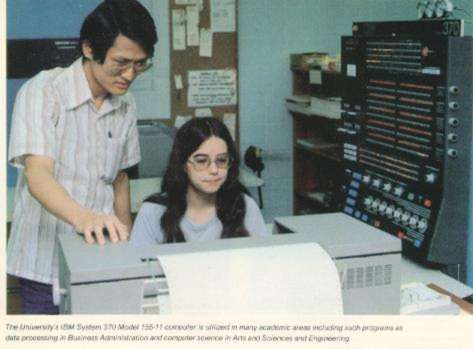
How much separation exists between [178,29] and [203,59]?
7.4 inches

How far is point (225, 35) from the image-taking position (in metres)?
3.23

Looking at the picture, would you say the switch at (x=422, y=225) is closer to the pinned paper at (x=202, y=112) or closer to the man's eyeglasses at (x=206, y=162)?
the man's eyeglasses at (x=206, y=162)

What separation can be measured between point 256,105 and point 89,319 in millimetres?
2555

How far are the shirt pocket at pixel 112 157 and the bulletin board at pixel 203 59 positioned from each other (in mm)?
1808

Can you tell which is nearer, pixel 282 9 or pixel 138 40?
pixel 138 40

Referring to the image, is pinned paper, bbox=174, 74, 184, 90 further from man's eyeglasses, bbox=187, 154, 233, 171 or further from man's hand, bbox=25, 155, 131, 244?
man's hand, bbox=25, 155, 131, 244

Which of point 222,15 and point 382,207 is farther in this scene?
point 222,15

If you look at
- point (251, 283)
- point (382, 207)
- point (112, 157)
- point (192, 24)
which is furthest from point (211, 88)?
point (251, 283)

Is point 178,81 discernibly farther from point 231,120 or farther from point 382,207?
point 382,207

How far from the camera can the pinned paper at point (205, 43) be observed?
3189 millimetres

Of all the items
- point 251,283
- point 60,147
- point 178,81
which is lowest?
point 251,283

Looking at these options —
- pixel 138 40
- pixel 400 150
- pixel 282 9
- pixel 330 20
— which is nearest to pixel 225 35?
pixel 282 9

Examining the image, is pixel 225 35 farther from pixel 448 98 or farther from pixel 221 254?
pixel 221 254

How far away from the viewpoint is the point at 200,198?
1.55 meters
